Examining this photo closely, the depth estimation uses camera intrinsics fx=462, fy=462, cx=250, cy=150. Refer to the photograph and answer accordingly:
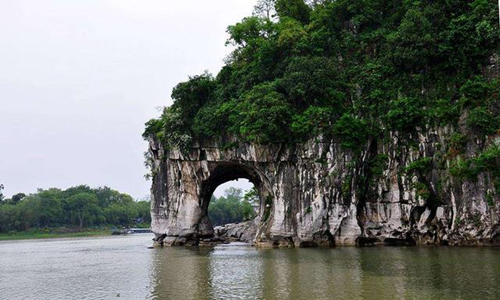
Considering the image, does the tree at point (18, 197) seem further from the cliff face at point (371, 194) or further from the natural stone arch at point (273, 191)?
the cliff face at point (371, 194)

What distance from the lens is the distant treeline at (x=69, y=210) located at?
62.9 m

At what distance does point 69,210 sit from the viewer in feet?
236

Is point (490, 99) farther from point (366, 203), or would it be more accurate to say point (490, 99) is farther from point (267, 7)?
point (267, 7)

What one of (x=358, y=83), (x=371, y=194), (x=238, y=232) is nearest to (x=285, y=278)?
(x=371, y=194)

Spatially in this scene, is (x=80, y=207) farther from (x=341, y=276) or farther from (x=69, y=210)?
(x=341, y=276)

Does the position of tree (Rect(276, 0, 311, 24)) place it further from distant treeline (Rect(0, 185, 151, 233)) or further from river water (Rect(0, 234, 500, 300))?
distant treeline (Rect(0, 185, 151, 233))

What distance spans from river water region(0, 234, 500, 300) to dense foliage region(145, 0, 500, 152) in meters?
7.35

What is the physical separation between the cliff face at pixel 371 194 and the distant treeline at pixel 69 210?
149ft

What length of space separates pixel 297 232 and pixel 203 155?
8.28 meters

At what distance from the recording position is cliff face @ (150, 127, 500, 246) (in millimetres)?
21875

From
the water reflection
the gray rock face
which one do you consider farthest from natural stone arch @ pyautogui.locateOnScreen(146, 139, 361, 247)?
the gray rock face

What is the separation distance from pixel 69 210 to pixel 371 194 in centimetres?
5861

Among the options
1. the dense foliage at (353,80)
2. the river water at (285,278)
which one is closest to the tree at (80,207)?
the dense foliage at (353,80)

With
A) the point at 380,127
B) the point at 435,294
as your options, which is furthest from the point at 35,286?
the point at 380,127
